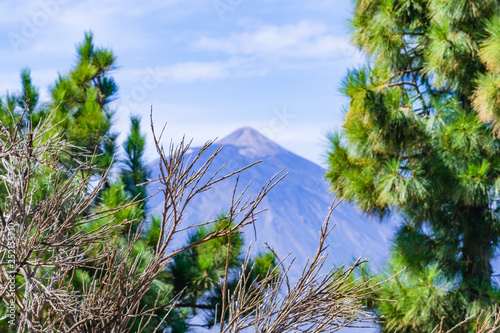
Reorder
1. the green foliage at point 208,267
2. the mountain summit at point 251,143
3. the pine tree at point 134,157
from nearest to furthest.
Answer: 1. the green foliage at point 208,267
2. the pine tree at point 134,157
3. the mountain summit at point 251,143

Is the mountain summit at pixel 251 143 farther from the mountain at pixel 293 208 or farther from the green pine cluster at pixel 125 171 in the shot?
the green pine cluster at pixel 125 171

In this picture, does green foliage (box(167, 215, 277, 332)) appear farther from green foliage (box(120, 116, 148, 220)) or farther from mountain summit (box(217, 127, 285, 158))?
mountain summit (box(217, 127, 285, 158))

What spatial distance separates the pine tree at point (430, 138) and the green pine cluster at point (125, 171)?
1.45 metres

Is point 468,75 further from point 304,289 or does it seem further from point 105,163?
point 304,289

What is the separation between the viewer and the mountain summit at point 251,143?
111 metres

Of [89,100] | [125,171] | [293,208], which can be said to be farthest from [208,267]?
[293,208]

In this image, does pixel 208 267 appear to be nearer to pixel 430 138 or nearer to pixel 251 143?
pixel 430 138

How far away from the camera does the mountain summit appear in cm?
11094

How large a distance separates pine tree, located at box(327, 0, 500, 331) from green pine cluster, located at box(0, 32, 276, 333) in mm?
1455

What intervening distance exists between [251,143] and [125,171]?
11272 cm

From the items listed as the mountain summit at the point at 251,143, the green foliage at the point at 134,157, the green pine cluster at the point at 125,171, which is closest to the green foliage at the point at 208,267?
the green pine cluster at the point at 125,171

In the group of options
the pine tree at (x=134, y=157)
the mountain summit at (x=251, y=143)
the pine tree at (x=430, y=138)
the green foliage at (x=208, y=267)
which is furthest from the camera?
the mountain summit at (x=251, y=143)

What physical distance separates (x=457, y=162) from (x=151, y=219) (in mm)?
3072

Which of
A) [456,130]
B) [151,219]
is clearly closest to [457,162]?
[456,130]
